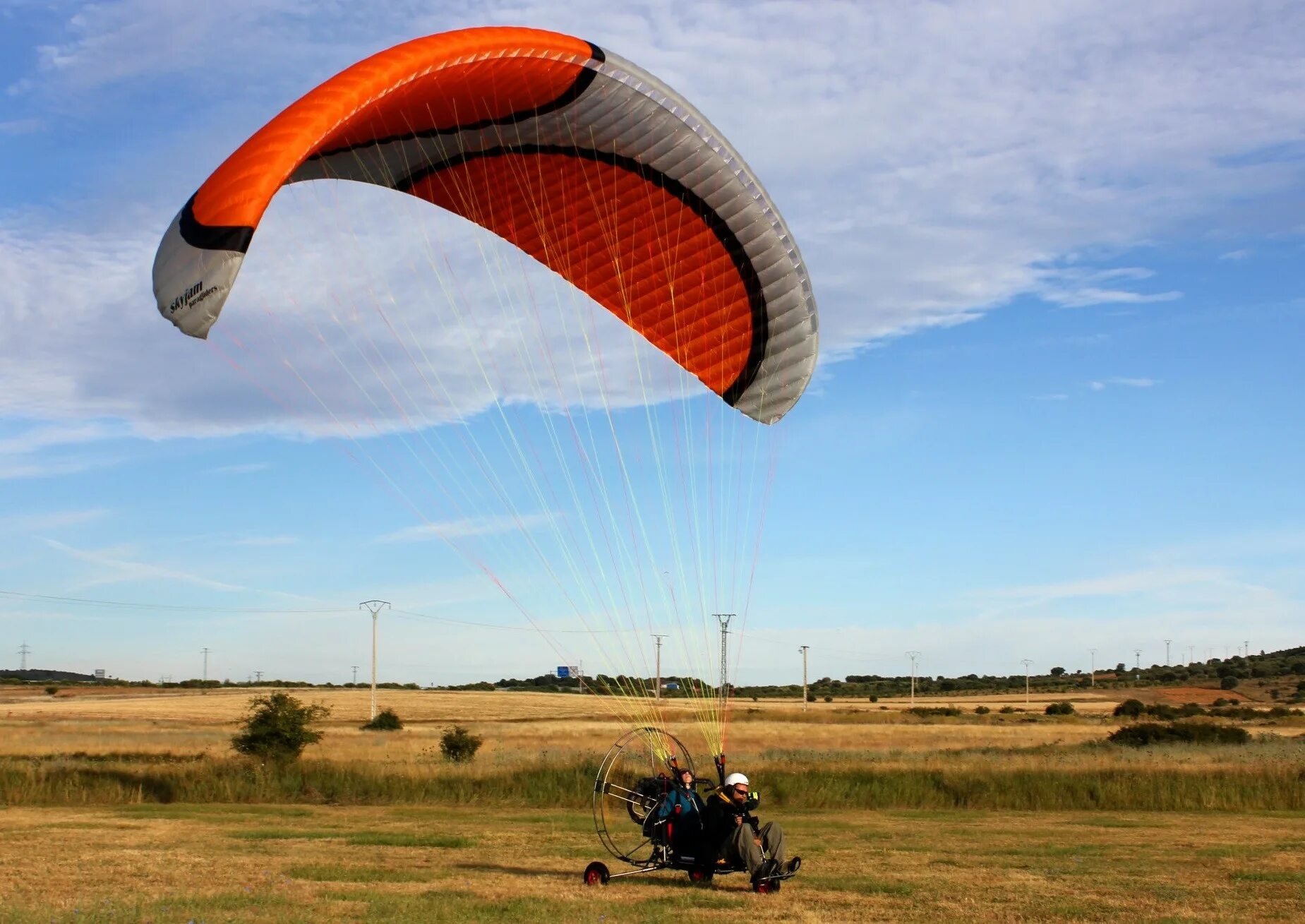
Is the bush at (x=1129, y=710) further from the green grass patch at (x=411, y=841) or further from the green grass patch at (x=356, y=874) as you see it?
the green grass patch at (x=356, y=874)

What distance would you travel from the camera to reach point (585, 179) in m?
11.9

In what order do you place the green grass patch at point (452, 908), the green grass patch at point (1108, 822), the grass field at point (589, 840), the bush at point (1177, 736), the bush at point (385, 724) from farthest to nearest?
1. the bush at point (385, 724)
2. the bush at point (1177, 736)
3. the green grass patch at point (1108, 822)
4. the grass field at point (589, 840)
5. the green grass patch at point (452, 908)

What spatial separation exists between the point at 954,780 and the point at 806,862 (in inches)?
Answer: 319

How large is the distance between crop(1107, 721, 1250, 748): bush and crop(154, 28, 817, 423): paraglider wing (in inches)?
984

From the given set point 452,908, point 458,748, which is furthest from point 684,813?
point 458,748

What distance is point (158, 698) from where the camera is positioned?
277ft

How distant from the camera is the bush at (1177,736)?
32.8 m

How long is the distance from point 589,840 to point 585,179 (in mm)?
7018

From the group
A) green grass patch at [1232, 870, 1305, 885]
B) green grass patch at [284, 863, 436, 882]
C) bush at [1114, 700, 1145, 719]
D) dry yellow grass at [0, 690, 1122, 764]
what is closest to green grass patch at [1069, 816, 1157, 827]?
green grass patch at [1232, 870, 1305, 885]

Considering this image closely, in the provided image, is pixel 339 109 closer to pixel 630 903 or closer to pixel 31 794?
pixel 630 903

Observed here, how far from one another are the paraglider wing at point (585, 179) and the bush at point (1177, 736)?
82.0 ft

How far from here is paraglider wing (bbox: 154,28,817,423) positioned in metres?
8.95

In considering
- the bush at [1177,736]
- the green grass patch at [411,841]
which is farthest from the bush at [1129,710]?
the green grass patch at [411,841]

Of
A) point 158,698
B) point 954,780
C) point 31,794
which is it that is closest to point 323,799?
point 31,794
